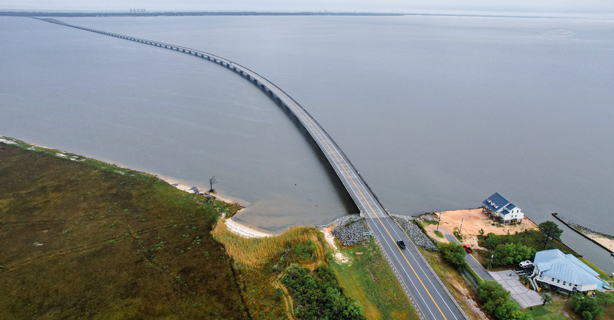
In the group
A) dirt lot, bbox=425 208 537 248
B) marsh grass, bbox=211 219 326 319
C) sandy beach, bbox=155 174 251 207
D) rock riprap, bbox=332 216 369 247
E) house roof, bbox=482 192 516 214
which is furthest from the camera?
sandy beach, bbox=155 174 251 207

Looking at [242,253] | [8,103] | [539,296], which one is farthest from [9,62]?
[539,296]

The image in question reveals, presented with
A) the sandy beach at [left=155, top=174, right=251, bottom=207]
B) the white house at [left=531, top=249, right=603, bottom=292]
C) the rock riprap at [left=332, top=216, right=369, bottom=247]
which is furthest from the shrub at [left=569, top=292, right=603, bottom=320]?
the sandy beach at [left=155, top=174, right=251, bottom=207]

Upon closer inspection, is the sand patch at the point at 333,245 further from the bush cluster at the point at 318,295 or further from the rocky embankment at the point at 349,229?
the bush cluster at the point at 318,295

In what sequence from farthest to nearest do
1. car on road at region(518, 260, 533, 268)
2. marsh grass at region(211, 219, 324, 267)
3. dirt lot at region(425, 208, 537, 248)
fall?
dirt lot at region(425, 208, 537, 248), marsh grass at region(211, 219, 324, 267), car on road at region(518, 260, 533, 268)

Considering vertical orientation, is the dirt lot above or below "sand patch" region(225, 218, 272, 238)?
above

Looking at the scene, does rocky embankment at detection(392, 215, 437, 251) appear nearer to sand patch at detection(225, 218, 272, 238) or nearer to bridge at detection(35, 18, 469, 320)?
bridge at detection(35, 18, 469, 320)

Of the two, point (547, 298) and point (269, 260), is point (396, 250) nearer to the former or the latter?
point (547, 298)

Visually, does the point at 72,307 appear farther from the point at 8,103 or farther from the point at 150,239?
the point at 8,103
